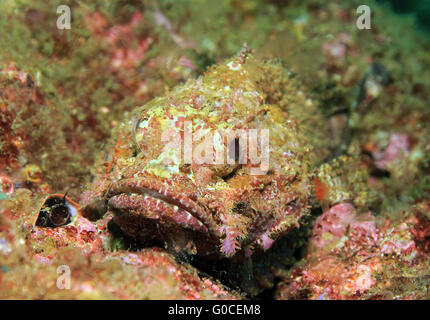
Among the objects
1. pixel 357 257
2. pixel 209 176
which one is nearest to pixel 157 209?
pixel 209 176

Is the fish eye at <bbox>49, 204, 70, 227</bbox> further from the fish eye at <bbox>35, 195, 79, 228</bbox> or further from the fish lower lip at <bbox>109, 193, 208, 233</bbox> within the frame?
the fish lower lip at <bbox>109, 193, 208, 233</bbox>

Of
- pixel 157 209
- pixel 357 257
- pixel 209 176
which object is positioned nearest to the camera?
pixel 157 209

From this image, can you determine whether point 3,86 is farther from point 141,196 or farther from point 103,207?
point 141,196

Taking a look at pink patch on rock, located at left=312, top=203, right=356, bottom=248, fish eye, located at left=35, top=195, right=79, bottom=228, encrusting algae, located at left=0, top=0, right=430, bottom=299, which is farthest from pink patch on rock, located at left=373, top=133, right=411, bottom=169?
fish eye, located at left=35, top=195, right=79, bottom=228

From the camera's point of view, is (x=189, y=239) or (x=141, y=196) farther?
(x=189, y=239)

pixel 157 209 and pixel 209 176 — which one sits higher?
pixel 209 176

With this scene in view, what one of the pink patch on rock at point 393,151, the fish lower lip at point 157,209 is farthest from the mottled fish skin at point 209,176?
the pink patch on rock at point 393,151

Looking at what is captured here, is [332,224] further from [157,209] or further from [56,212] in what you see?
[56,212]

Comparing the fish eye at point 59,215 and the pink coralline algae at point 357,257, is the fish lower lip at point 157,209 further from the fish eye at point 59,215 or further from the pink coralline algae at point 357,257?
the pink coralline algae at point 357,257
